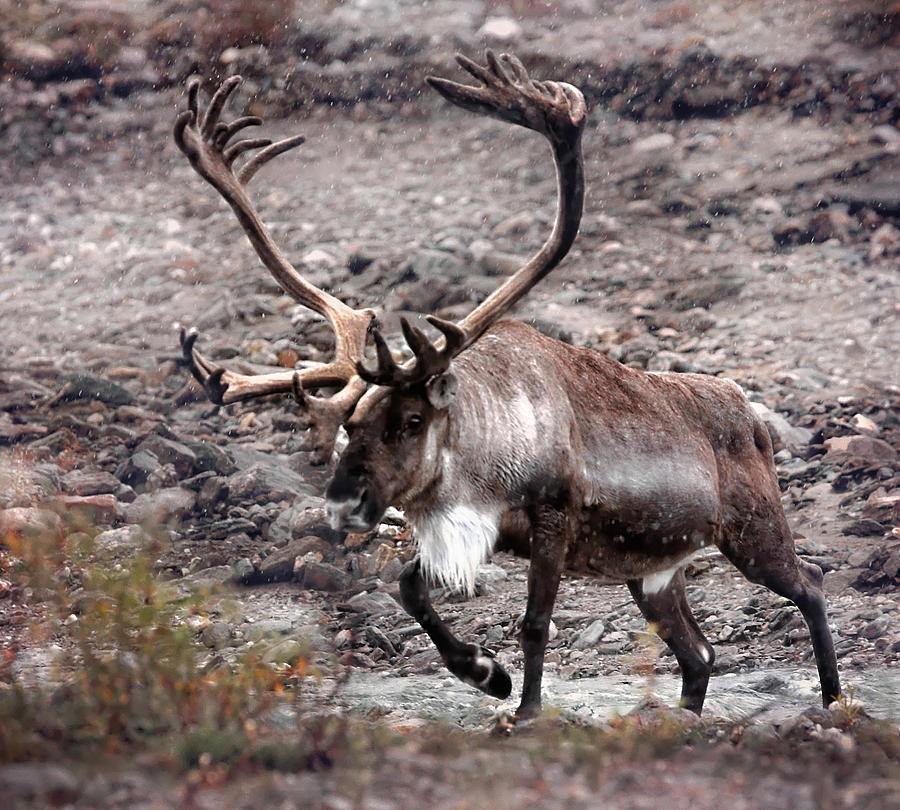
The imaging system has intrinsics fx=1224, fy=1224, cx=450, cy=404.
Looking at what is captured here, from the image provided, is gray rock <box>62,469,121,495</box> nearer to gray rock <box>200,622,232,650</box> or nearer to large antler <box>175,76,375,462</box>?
gray rock <box>200,622,232,650</box>

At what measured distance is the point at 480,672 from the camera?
213 inches

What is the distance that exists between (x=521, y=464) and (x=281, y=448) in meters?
4.59

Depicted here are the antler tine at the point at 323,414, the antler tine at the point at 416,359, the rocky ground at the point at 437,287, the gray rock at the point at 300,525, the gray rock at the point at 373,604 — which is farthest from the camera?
the gray rock at the point at 300,525

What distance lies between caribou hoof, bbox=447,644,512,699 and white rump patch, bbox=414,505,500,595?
36 centimetres

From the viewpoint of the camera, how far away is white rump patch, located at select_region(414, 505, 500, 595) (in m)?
5.25

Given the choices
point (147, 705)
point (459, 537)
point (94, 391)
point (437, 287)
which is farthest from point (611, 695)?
point (437, 287)

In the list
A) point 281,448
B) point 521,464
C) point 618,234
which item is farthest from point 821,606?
point 618,234

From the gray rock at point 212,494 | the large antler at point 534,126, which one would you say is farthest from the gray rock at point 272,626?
the large antler at point 534,126

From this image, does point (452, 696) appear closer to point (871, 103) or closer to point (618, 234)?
point (618, 234)

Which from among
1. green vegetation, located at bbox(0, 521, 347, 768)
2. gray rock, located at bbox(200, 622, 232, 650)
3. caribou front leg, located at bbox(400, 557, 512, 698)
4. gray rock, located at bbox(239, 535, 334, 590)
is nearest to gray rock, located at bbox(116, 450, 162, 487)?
gray rock, located at bbox(239, 535, 334, 590)

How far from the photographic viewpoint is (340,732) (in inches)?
150

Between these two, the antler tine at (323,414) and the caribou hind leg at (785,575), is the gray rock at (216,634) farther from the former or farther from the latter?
the caribou hind leg at (785,575)

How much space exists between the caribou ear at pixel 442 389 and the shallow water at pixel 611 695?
141 cm

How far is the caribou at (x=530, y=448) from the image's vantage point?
509 cm
